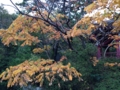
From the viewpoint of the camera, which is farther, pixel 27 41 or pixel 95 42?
pixel 95 42

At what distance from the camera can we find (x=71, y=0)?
255 inches

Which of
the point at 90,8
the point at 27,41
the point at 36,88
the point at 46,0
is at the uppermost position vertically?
the point at 46,0

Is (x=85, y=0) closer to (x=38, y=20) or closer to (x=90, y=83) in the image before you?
(x=38, y=20)

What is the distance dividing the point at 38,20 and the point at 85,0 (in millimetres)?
1996

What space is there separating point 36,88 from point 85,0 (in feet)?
10.5

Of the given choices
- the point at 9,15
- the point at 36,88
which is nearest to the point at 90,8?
the point at 36,88

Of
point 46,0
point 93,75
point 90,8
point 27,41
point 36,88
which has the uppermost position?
point 46,0

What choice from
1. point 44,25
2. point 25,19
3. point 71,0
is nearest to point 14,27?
point 25,19

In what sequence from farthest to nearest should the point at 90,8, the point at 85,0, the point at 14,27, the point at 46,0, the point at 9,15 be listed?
the point at 9,15
the point at 85,0
the point at 46,0
the point at 14,27
the point at 90,8

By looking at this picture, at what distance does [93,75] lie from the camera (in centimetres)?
617

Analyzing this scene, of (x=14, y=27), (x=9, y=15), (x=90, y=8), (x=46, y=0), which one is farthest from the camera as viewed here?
(x=9, y=15)

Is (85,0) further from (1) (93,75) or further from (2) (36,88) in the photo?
(2) (36,88)

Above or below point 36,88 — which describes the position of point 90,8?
above

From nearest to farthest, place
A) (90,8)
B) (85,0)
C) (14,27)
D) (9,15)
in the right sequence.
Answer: (90,8), (14,27), (85,0), (9,15)
